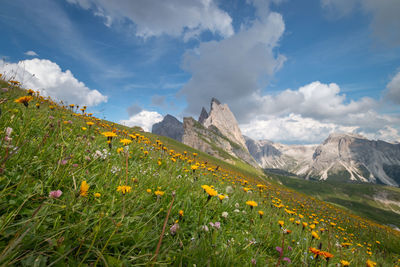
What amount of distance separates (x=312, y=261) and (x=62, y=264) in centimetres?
389

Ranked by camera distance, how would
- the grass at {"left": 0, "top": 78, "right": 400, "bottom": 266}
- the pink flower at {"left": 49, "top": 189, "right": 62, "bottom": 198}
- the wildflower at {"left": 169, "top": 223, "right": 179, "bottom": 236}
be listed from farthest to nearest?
the wildflower at {"left": 169, "top": 223, "right": 179, "bottom": 236} < the pink flower at {"left": 49, "top": 189, "right": 62, "bottom": 198} < the grass at {"left": 0, "top": 78, "right": 400, "bottom": 266}

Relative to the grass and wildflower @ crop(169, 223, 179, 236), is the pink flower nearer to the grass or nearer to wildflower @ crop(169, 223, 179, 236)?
the grass

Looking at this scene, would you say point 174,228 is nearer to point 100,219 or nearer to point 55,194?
point 100,219

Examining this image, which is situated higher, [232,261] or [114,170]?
[114,170]

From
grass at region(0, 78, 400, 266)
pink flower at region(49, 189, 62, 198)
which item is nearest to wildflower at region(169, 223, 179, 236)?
grass at region(0, 78, 400, 266)

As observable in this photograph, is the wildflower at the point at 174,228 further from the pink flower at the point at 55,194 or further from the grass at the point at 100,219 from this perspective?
the pink flower at the point at 55,194

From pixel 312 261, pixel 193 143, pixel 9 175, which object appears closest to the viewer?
pixel 9 175

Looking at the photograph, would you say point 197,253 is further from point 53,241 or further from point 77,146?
point 77,146

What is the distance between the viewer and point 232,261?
6.84 ft

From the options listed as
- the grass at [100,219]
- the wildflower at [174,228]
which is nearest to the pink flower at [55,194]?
the grass at [100,219]

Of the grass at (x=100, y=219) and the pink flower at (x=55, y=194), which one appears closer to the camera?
the grass at (x=100, y=219)

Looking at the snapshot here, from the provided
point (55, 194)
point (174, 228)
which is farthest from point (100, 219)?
point (174, 228)

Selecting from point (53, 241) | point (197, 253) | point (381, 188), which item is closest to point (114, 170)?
point (53, 241)

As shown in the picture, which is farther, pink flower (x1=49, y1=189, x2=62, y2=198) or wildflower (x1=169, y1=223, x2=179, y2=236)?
wildflower (x1=169, y1=223, x2=179, y2=236)
